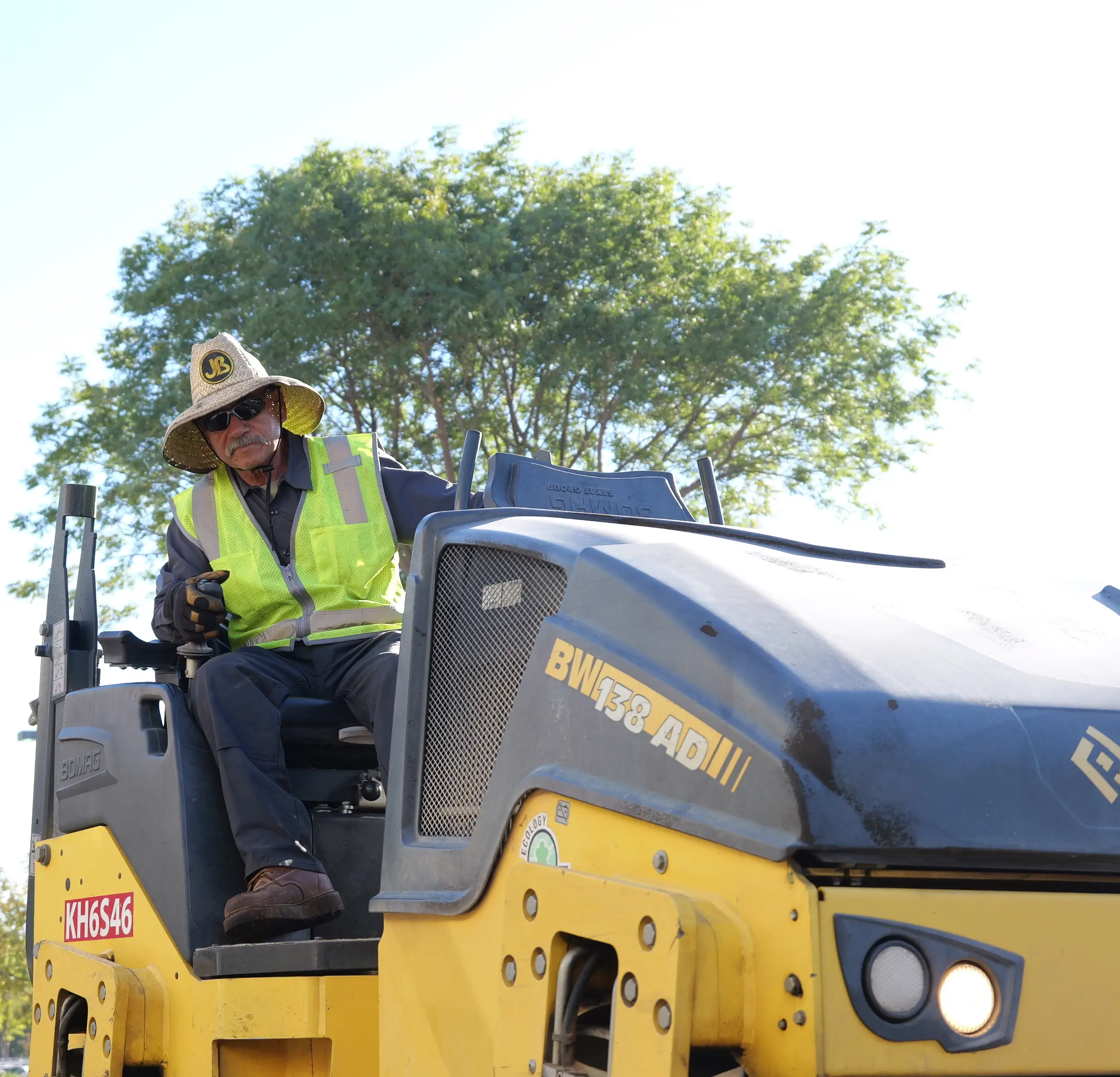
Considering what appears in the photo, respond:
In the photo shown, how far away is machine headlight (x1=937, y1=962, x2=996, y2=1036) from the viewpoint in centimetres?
213

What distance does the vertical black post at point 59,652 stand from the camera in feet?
15.0

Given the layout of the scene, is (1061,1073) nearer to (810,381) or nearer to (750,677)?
(750,677)

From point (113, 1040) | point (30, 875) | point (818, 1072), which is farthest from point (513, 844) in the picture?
point (30, 875)

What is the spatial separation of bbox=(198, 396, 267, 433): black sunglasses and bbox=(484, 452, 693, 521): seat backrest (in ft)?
2.63

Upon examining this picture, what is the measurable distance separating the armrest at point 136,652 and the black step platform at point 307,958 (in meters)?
1.20

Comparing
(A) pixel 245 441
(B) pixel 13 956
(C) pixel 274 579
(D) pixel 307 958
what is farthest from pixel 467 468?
(B) pixel 13 956

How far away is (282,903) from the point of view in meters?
3.44

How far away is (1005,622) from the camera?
8.96 ft

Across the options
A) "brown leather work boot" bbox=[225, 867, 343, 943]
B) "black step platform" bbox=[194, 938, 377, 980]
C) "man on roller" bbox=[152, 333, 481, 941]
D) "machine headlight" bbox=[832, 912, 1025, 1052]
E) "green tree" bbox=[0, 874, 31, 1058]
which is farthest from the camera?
"green tree" bbox=[0, 874, 31, 1058]

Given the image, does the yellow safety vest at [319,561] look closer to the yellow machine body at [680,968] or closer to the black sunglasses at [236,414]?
the black sunglasses at [236,414]

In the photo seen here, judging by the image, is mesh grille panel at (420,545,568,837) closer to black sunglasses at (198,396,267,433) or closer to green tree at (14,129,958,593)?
black sunglasses at (198,396,267,433)

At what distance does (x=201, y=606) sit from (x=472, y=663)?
3.81ft

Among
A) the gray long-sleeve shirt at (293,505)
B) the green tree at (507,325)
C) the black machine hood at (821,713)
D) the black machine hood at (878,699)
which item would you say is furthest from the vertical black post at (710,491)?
the green tree at (507,325)

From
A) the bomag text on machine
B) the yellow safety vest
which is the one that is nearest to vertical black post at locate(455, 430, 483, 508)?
the yellow safety vest
